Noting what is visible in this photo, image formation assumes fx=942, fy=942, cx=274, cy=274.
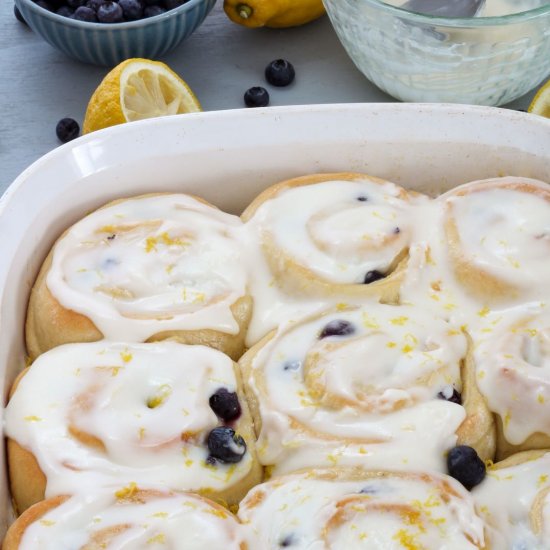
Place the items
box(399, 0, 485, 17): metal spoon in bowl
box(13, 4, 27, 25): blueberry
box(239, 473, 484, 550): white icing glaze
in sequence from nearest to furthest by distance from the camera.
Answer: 1. box(239, 473, 484, 550): white icing glaze
2. box(399, 0, 485, 17): metal spoon in bowl
3. box(13, 4, 27, 25): blueberry

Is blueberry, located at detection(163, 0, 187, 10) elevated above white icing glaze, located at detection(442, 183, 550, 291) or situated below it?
below

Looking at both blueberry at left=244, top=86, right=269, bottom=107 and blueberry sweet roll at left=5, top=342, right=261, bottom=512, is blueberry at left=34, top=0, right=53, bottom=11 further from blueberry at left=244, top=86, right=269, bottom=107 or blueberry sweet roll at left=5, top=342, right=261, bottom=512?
blueberry sweet roll at left=5, top=342, right=261, bottom=512

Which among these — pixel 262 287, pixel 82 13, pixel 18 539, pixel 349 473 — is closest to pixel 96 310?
pixel 262 287

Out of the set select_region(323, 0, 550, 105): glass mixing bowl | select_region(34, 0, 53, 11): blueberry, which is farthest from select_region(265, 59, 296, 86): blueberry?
select_region(34, 0, 53, 11): blueberry

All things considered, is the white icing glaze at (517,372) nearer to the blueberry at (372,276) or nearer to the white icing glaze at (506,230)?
the white icing glaze at (506,230)

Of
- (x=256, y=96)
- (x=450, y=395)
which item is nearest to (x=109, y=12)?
(x=256, y=96)

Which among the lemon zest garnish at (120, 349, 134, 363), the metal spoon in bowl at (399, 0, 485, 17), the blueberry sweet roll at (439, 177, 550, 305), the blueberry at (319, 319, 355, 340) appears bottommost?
the lemon zest garnish at (120, 349, 134, 363)

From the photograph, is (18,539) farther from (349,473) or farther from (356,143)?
(356,143)

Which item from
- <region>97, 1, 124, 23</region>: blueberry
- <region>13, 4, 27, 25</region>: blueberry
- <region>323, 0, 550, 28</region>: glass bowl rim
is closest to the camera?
<region>323, 0, 550, 28</region>: glass bowl rim
